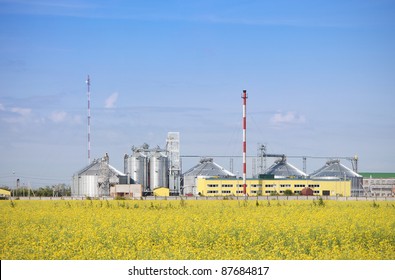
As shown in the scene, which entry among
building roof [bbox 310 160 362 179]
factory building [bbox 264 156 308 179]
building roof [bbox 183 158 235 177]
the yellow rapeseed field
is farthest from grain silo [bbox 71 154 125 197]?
the yellow rapeseed field

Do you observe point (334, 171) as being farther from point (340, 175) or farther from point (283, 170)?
point (283, 170)

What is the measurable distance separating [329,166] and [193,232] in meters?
94.8

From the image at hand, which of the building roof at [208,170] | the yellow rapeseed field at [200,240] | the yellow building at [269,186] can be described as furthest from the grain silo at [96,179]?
the yellow rapeseed field at [200,240]

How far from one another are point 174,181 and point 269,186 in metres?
14.4

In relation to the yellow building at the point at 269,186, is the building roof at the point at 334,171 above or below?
above

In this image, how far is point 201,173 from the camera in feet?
361

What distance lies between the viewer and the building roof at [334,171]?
11006 centimetres

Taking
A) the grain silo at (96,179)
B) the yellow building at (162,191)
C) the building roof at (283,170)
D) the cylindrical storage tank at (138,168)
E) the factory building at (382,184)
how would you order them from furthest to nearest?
the factory building at (382,184) < the building roof at (283,170) < the cylindrical storage tank at (138,168) < the yellow building at (162,191) < the grain silo at (96,179)

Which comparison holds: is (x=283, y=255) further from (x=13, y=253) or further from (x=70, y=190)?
(x=70, y=190)

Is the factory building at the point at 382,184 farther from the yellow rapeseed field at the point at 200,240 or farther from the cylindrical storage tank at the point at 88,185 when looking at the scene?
the yellow rapeseed field at the point at 200,240

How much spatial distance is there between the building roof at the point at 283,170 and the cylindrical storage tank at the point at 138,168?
23.1 m

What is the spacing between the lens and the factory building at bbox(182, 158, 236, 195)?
4195 inches

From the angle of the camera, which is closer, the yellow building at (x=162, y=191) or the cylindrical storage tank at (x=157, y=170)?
the yellow building at (x=162, y=191)

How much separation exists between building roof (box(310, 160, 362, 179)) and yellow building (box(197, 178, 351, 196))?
5.70 m
